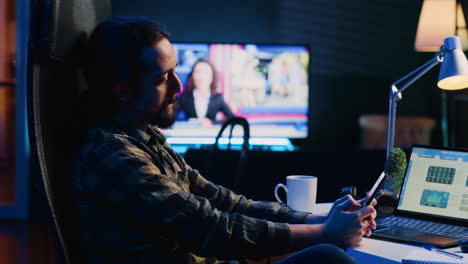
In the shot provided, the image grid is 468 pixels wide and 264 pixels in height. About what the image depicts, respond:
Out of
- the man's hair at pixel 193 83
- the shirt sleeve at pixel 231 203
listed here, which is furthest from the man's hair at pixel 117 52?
the man's hair at pixel 193 83

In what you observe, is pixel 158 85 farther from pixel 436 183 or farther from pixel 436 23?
pixel 436 23

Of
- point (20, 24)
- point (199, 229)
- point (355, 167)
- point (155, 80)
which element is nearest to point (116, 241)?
point (199, 229)

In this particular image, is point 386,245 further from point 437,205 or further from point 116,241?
point 116,241

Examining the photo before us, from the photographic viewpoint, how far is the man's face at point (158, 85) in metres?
1.18

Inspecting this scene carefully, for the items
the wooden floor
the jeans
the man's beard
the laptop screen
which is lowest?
the wooden floor

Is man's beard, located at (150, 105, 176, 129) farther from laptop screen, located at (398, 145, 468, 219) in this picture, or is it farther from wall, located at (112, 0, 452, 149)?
wall, located at (112, 0, 452, 149)

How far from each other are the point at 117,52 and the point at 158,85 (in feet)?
0.38

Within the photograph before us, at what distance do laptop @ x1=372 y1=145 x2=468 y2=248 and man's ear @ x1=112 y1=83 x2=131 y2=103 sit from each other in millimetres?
658

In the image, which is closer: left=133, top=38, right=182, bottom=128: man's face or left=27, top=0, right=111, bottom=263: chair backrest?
left=27, top=0, right=111, bottom=263: chair backrest

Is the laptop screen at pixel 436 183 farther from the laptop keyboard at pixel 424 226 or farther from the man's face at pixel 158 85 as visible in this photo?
the man's face at pixel 158 85

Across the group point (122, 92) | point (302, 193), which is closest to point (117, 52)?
point (122, 92)

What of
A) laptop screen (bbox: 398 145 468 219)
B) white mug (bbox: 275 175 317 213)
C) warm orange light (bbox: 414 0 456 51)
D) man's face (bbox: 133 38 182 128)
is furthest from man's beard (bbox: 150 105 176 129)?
warm orange light (bbox: 414 0 456 51)

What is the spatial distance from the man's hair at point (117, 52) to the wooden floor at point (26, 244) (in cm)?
192

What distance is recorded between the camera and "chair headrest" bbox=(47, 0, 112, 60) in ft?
3.13
